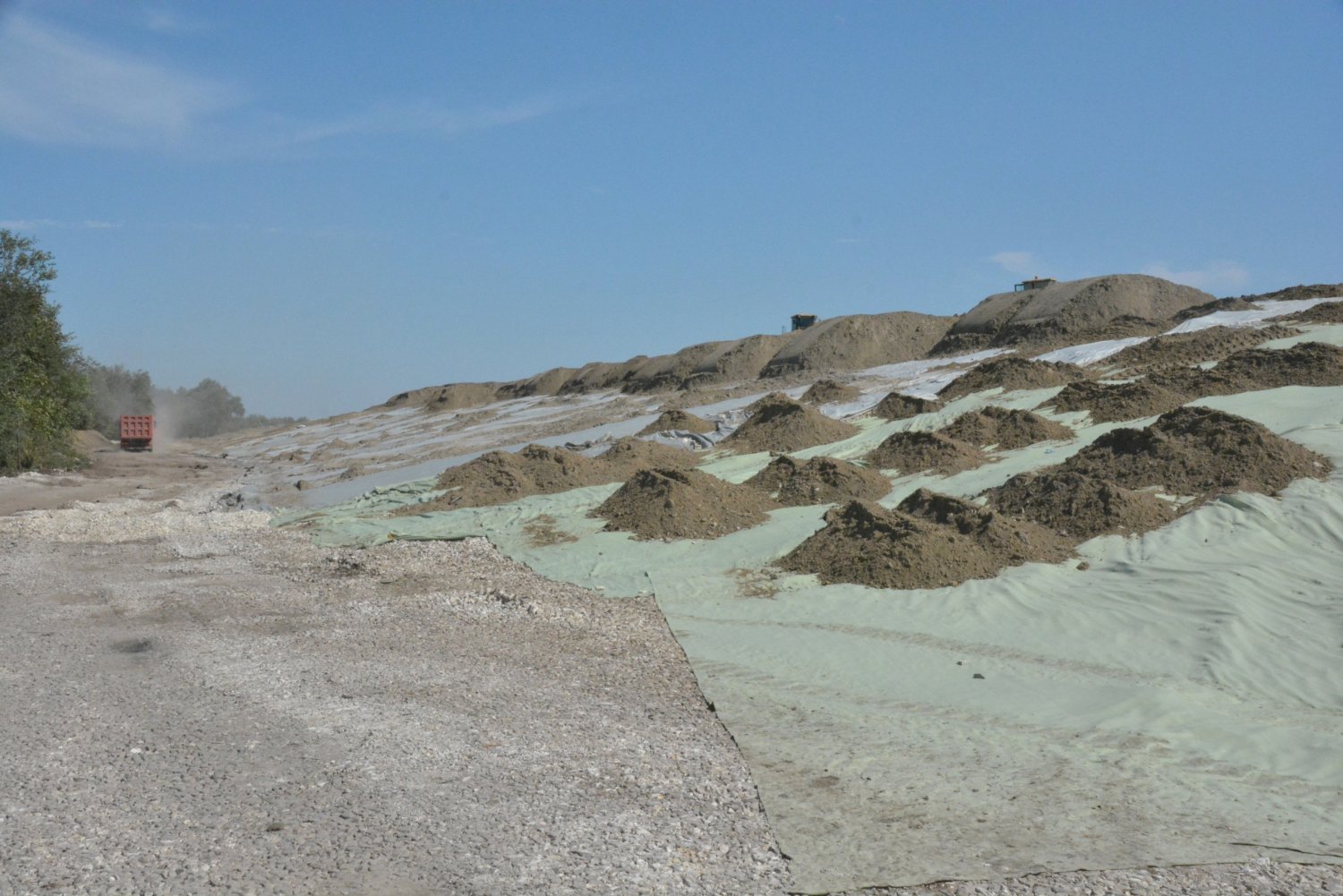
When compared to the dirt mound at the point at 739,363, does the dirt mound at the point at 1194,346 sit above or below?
below

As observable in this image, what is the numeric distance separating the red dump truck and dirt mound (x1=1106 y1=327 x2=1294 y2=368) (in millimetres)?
34667

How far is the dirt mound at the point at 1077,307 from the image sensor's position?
32438mm

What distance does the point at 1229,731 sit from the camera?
16.9 ft

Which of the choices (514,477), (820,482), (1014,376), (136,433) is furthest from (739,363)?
(820,482)

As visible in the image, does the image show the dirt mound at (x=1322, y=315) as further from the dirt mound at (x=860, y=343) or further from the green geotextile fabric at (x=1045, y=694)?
the dirt mound at (x=860, y=343)

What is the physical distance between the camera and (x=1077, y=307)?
3303cm

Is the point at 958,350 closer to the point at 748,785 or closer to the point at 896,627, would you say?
the point at 896,627

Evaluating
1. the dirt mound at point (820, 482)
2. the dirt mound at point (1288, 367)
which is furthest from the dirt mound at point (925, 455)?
the dirt mound at point (1288, 367)

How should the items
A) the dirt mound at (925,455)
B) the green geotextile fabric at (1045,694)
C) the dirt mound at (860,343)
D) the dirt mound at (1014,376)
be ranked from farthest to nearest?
1. the dirt mound at (860,343)
2. the dirt mound at (1014,376)
3. the dirt mound at (925,455)
4. the green geotextile fabric at (1045,694)

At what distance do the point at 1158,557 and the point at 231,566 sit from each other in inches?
392

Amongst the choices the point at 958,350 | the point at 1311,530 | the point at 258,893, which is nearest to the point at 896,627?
the point at 1311,530

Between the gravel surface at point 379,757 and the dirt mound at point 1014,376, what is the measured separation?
444 inches

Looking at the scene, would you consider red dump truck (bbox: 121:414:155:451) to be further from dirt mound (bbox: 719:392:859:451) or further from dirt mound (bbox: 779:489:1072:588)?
dirt mound (bbox: 779:489:1072:588)

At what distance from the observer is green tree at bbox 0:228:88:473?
22.9 m
